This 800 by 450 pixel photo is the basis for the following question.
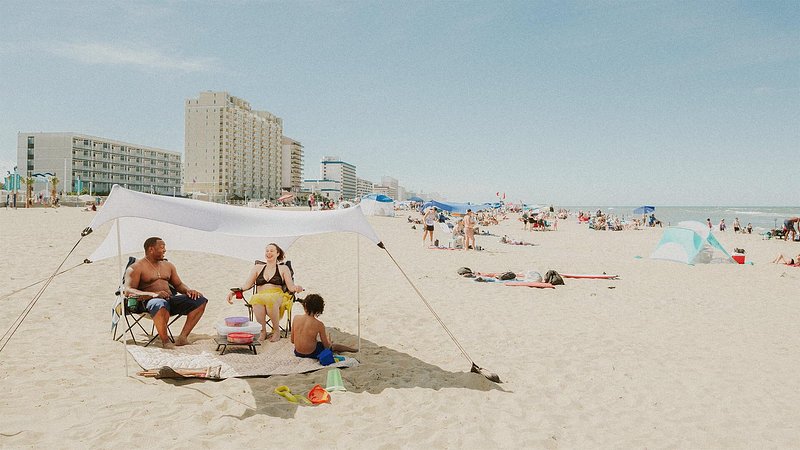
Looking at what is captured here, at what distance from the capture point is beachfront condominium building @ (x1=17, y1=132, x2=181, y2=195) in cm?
9106

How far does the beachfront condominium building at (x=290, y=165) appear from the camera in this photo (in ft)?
483

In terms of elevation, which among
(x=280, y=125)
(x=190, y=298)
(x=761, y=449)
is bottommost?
(x=761, y=449)

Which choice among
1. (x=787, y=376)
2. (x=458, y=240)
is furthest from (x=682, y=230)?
(x=787, y=376)

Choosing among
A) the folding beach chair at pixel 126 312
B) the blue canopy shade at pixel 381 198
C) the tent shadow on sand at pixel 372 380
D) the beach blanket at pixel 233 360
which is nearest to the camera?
the tent shadow on sand at pixel 372 380

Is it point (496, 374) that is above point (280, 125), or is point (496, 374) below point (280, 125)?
below

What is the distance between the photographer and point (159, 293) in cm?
584

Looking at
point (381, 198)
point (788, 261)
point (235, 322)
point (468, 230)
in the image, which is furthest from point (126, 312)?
point (381, 198)

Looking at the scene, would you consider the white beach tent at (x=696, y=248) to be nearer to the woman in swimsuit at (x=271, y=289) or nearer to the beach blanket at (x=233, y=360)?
the woman in swimsuit at (x=271, y=289)

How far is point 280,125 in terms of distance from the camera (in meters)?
142

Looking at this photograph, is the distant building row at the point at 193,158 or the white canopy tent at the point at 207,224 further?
the distant building row at the point at 193,158

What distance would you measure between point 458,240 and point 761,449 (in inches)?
594

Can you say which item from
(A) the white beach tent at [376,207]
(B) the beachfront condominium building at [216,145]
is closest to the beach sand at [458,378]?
(A) the white beach tent at [376,207]

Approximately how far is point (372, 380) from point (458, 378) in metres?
0.95

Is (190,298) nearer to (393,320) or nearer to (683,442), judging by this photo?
(393,320)
